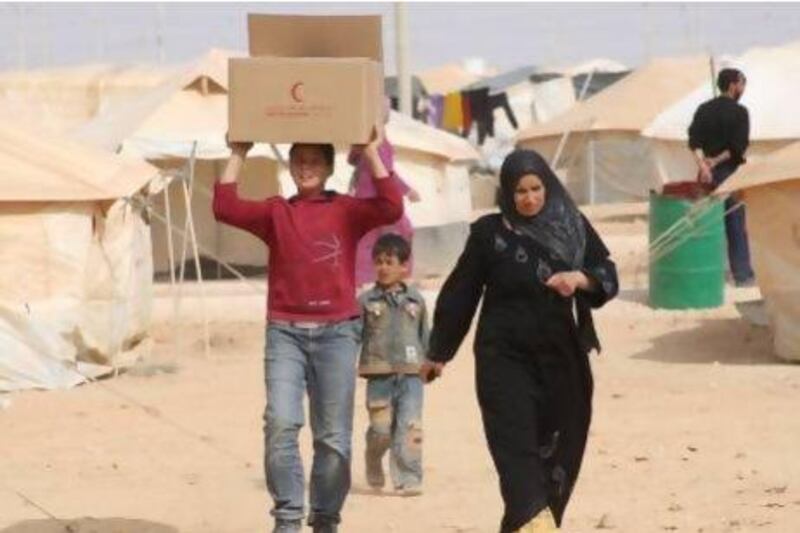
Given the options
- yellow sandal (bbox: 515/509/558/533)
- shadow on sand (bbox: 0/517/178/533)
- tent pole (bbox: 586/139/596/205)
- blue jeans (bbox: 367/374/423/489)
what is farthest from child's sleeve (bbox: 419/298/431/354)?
tent pole (bbox: 586/139/596/205)

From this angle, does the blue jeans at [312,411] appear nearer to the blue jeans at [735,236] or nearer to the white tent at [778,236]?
the white tent at [778,236]

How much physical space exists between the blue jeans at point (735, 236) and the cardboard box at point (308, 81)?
8.09 meters

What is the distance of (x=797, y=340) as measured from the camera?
1194cm

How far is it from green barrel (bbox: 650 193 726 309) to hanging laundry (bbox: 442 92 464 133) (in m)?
22.9

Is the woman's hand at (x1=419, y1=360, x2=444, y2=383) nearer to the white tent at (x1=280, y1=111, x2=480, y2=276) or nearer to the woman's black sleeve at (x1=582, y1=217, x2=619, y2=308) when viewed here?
the woman's black sleeve at (x1=582, y1=217, x2=619, y2=308)

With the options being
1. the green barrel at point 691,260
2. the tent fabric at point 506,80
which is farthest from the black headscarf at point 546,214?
the tent fabric at point 506,80

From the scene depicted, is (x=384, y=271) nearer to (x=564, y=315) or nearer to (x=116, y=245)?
(x=564, y=315)

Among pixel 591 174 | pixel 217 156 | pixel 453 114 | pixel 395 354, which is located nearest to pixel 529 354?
pixel 395 354

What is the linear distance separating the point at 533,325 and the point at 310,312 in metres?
0.78

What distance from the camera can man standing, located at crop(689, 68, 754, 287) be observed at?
14.9 m

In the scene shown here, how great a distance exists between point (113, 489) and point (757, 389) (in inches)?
150

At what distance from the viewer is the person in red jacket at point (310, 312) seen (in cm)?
678

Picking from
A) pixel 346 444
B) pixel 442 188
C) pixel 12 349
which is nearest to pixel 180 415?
A: pixel 12 349

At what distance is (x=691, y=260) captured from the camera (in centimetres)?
1438
